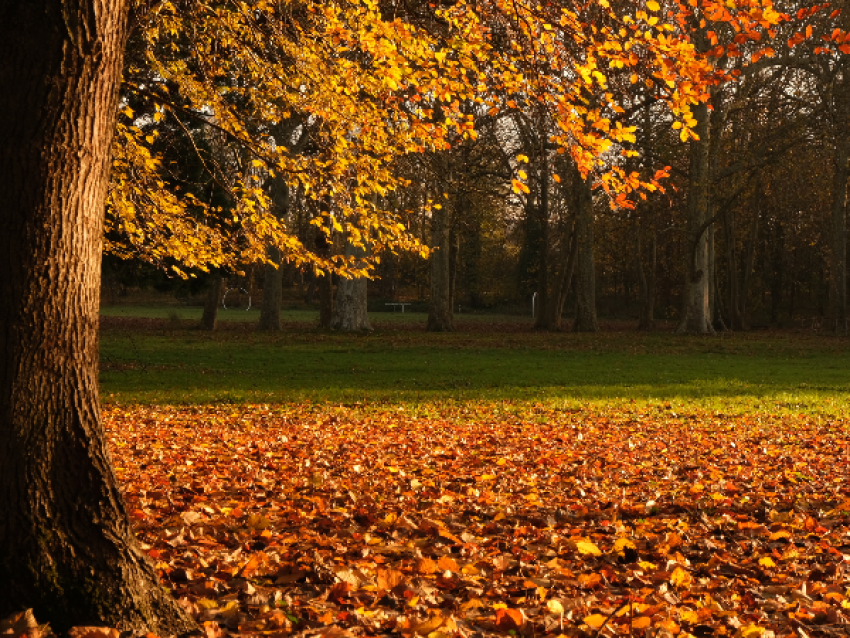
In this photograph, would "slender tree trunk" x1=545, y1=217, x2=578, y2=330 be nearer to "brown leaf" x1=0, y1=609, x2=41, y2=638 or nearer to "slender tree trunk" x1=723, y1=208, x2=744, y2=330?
"slender tree trunk" x1=723, y1=208, x2=744, y2=330

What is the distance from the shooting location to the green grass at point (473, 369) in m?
13.7

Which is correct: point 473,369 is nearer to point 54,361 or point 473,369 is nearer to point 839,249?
point 54,361

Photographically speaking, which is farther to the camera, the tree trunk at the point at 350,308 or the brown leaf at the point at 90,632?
the tree trunk at the point at 350,308

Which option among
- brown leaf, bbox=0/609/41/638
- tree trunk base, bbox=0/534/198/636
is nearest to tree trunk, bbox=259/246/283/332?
tree trunk base, bbox=0/534/198/636

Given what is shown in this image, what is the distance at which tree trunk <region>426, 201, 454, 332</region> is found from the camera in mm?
29547

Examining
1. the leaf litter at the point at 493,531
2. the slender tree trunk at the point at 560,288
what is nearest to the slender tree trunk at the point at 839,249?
the slender tree trunk at the point at 560,288

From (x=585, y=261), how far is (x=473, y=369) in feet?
51.3

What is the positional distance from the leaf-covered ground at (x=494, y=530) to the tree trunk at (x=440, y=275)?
2041 centimetres

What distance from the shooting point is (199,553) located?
4555mm

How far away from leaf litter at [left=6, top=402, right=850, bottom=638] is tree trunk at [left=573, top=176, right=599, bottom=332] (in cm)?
2283

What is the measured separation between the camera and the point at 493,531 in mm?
5332

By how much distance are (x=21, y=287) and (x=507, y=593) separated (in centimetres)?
272

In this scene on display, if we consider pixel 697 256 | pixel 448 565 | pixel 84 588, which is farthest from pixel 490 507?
pixel 697 256

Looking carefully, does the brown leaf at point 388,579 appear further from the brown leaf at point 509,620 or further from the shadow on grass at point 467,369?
the shadow on grass at point 467,369
